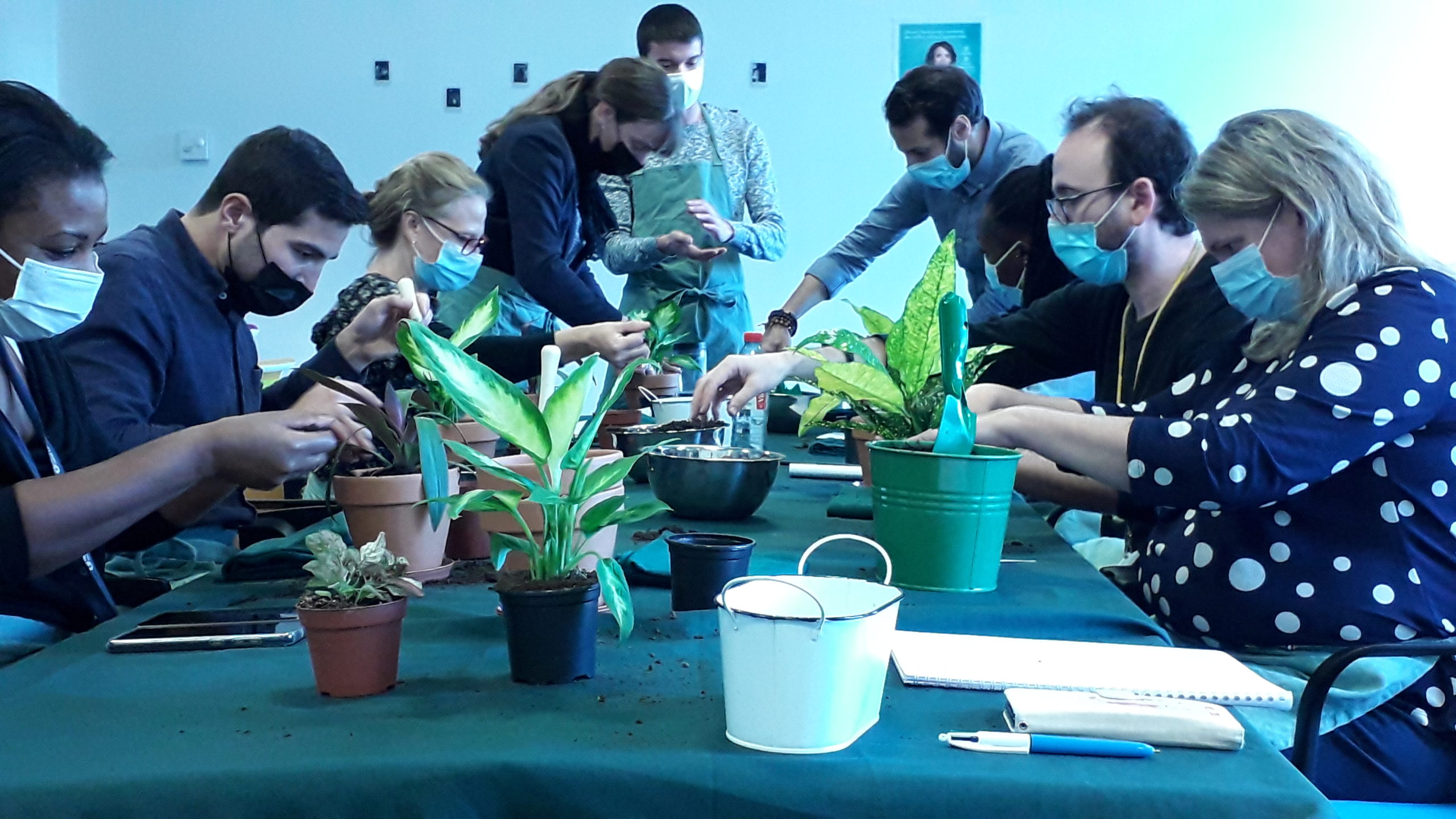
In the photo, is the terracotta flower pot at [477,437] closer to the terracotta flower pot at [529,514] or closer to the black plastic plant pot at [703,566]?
the terracotta flower pot at [529,514]

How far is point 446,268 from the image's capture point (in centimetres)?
245

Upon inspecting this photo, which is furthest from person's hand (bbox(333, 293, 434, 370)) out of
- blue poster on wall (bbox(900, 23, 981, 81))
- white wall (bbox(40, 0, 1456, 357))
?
blue poster on wall (bbox(900, 23, 981, 81))

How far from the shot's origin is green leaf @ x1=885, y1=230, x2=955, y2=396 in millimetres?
1380

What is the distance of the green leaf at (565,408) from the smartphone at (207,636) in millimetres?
298

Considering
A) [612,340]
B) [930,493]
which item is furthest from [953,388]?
[612,340]

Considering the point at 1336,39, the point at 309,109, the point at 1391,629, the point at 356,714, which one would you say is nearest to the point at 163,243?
the point at 356,714

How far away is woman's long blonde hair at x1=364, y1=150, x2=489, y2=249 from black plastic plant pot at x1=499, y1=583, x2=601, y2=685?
172 centimetres

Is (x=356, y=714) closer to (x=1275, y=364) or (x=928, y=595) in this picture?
(x=928, y=595)

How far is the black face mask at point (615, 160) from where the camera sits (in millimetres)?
2797

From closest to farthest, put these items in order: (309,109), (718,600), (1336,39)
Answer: (718,600) → (1336,39) → (309,109)

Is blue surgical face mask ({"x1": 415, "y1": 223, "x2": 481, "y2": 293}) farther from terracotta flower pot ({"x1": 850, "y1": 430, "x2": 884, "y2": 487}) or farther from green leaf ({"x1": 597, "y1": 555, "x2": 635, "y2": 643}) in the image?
green leaf ({"x1": 597, "y1": 555, "x2": 635, "y2": 643})

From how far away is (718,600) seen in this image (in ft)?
2.35

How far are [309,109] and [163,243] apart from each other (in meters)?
3.44

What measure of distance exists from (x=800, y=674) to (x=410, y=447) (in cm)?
61
